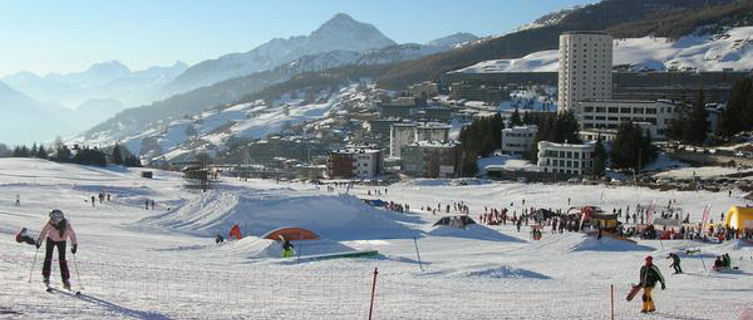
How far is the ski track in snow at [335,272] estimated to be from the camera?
11.7 metres

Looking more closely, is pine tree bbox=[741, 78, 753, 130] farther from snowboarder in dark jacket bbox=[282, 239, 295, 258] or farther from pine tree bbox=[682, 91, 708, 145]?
snowboarder in dark jacket bbox=[282, 239, 295, 258]

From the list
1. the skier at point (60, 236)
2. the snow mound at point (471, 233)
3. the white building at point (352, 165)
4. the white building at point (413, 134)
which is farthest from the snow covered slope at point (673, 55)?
the skier at point (60, 236)

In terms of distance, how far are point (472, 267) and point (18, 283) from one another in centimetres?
965

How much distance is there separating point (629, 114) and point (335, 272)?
7817 cm

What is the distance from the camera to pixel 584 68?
12300 centimetres

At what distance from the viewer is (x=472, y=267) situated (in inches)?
723

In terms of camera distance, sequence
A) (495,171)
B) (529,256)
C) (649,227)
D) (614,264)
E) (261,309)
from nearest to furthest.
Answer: (261,309), (614,264), (529,256), (649,227), (495,171)

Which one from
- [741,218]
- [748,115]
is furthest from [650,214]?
[748,115]

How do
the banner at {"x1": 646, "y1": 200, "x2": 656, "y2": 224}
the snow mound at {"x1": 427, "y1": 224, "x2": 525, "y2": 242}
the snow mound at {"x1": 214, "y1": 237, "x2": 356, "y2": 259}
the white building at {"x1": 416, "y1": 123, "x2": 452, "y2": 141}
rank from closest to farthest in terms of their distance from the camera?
the snow mound at {"x1": 214, "y1": 237, "x2": 356, "y2": 259}, the snow mound at {"x1": 427, "y1": 224, "x2": 525, "y2": 242}, the banner at {"x1": 646, "y1": 200, "x2": 656, "y2": 224}, the white building at {"x1": 416, "y1": 123, "x2": 452, "y2": 141}

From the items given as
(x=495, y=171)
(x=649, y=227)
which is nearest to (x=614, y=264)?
(x=649, y=227)

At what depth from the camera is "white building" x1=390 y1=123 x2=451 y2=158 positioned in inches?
4318

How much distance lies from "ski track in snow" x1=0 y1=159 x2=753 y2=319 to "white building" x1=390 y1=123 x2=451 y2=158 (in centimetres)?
7203

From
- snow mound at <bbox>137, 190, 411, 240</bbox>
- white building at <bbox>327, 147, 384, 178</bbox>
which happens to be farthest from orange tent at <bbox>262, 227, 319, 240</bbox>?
white building at <bbox>327, 147, 384, 178</bbox>

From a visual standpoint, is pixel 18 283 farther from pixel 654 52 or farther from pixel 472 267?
pixel 654 52
